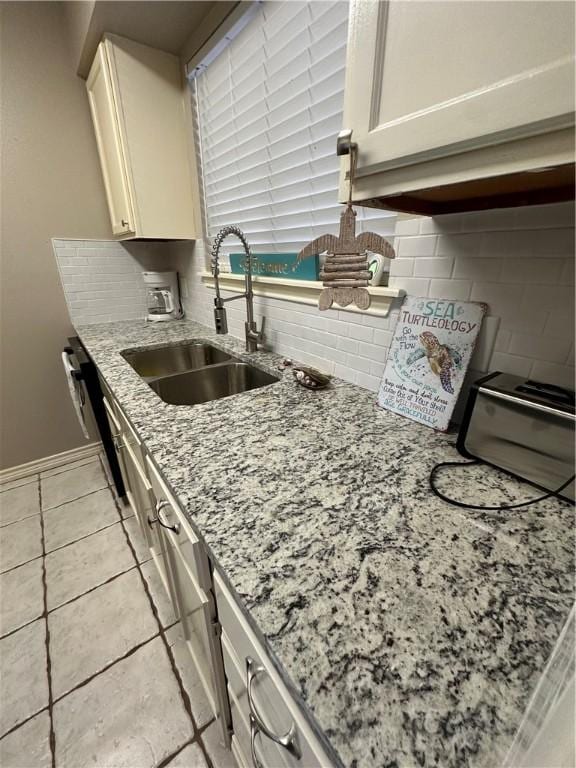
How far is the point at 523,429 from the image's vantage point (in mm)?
616

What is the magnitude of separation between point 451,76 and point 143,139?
72.4 inches

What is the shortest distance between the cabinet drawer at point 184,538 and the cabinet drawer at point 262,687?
0.14 ft

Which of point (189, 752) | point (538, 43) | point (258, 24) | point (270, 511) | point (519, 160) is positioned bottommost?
point (189, 752)

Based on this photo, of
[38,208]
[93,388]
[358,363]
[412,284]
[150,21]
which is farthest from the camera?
[38,208]

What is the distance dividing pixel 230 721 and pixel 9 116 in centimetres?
286

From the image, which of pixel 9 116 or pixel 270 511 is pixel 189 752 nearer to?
pixel 270 511

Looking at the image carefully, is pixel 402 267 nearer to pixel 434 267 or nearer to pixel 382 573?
pixel 434 267

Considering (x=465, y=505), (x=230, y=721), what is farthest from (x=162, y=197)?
(x=230, y=721)

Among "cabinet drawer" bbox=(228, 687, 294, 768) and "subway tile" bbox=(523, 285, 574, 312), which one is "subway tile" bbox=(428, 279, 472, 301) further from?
"cabinet drawer" bbox=(228, 687, 294, 768)

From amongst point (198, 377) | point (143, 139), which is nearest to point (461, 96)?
point (198, 377)

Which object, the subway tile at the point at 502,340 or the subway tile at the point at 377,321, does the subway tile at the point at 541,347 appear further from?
the subway tile at the point at 377,321

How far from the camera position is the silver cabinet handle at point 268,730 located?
0.40m

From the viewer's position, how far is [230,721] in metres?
0.83

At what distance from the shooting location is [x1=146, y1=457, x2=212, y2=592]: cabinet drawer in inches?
23.5
